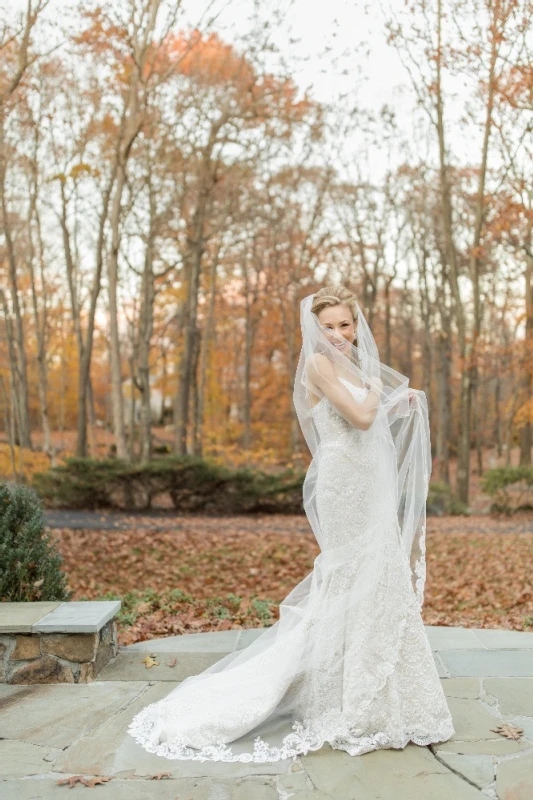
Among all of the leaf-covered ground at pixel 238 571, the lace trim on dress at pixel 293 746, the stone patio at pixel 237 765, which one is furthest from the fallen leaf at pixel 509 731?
the leaf-covered ground at pixel 238 571

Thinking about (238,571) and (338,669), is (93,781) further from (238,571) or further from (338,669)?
(238,571)

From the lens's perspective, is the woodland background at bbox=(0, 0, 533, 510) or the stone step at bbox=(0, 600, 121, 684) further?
the woodland background at bbox=(0, 0, 533, 510)

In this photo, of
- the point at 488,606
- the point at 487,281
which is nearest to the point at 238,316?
the point at 487,281

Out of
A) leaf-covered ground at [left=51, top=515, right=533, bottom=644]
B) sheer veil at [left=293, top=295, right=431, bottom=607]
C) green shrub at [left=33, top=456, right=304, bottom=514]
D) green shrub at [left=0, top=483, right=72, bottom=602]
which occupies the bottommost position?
leaf-covered ground at [left=51, top=515, right=533, bottom=644]

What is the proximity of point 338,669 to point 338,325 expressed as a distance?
65.9 inches

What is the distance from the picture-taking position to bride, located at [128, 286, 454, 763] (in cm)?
373

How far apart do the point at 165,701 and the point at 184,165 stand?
55.4ft

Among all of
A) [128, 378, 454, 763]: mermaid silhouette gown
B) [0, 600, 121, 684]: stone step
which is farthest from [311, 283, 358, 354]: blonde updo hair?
[0, 600, 121, 684]: stone step

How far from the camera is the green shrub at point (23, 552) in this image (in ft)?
17.5

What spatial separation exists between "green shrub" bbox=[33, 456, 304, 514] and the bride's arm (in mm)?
12407

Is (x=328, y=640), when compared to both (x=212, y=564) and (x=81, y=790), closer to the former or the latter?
(x=81, y=790)

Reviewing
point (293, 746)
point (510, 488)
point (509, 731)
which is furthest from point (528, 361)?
point (293, 746)

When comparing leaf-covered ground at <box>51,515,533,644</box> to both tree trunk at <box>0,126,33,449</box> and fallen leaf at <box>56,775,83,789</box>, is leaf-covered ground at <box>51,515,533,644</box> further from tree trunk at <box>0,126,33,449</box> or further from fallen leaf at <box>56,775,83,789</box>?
tree trunk at <box>0,126,33,449</box>

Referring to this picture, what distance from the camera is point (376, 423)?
4012 millimetres
